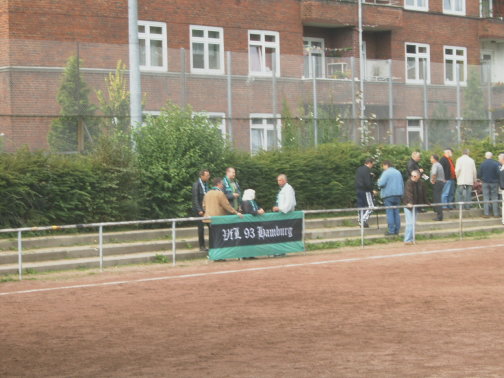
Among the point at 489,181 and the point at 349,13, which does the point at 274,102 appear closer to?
the point at 489,181

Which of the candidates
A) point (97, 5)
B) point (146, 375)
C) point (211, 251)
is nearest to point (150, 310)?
point (146, 375)

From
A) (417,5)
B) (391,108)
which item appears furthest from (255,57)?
(417,5)

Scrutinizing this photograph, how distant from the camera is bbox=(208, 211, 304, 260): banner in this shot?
22.4 metres

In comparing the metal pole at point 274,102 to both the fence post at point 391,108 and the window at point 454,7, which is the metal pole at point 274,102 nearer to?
the fence post at point 391,108

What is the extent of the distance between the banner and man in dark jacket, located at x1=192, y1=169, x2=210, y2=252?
754 mm

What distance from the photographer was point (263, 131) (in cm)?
3011

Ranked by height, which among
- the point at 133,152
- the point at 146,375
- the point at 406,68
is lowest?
the point at 146,375

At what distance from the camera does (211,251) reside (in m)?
22.4

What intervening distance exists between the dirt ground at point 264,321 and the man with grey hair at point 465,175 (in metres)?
8.75

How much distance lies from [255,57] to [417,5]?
48.6 feet

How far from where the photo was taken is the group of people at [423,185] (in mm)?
26875

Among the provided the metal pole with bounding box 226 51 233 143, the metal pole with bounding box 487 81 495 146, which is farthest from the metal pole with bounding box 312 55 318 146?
the metal pole with bounding box 487 81 495 146

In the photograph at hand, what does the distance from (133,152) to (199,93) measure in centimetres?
438

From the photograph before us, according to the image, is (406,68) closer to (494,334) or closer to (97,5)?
(97,5)
